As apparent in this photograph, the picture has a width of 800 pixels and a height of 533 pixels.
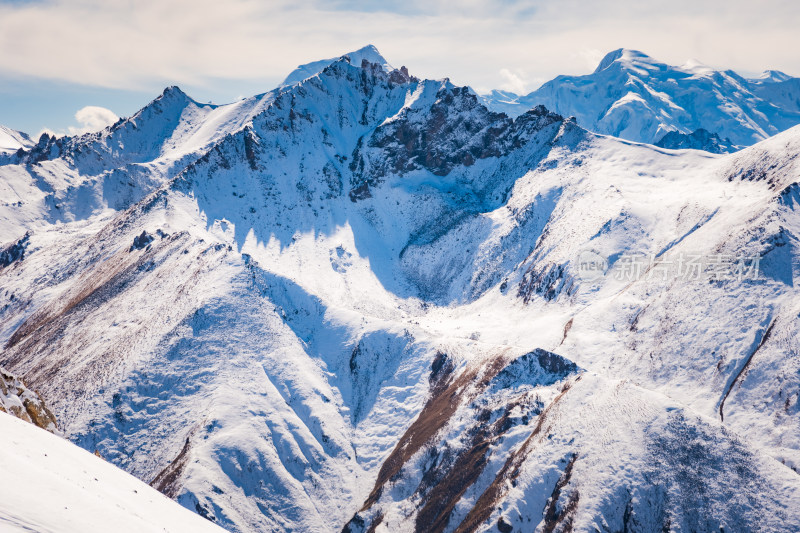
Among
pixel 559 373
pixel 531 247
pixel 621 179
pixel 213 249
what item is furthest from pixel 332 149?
pixel 559 373

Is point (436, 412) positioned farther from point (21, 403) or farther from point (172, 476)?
point (21, 403)

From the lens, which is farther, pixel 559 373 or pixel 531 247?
pixel 531 247

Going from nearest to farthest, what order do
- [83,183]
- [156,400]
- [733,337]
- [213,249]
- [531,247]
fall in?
[733,337] < [156,400] < [213,249] < [531,247] < [83,183]

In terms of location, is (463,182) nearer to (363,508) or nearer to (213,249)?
(213,249)

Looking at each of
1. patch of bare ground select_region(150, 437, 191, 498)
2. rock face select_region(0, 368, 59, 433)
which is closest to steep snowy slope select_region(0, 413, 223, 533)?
rock face select_region(0, 368, 59, 433)

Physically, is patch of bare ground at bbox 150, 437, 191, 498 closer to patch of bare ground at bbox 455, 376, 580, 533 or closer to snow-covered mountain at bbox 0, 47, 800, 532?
snow-covered mountain at bbox 0, 47, 800, 532

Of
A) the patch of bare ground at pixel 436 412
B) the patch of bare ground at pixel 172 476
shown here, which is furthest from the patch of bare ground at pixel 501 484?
the patch of bare ground at pixel 172 476
